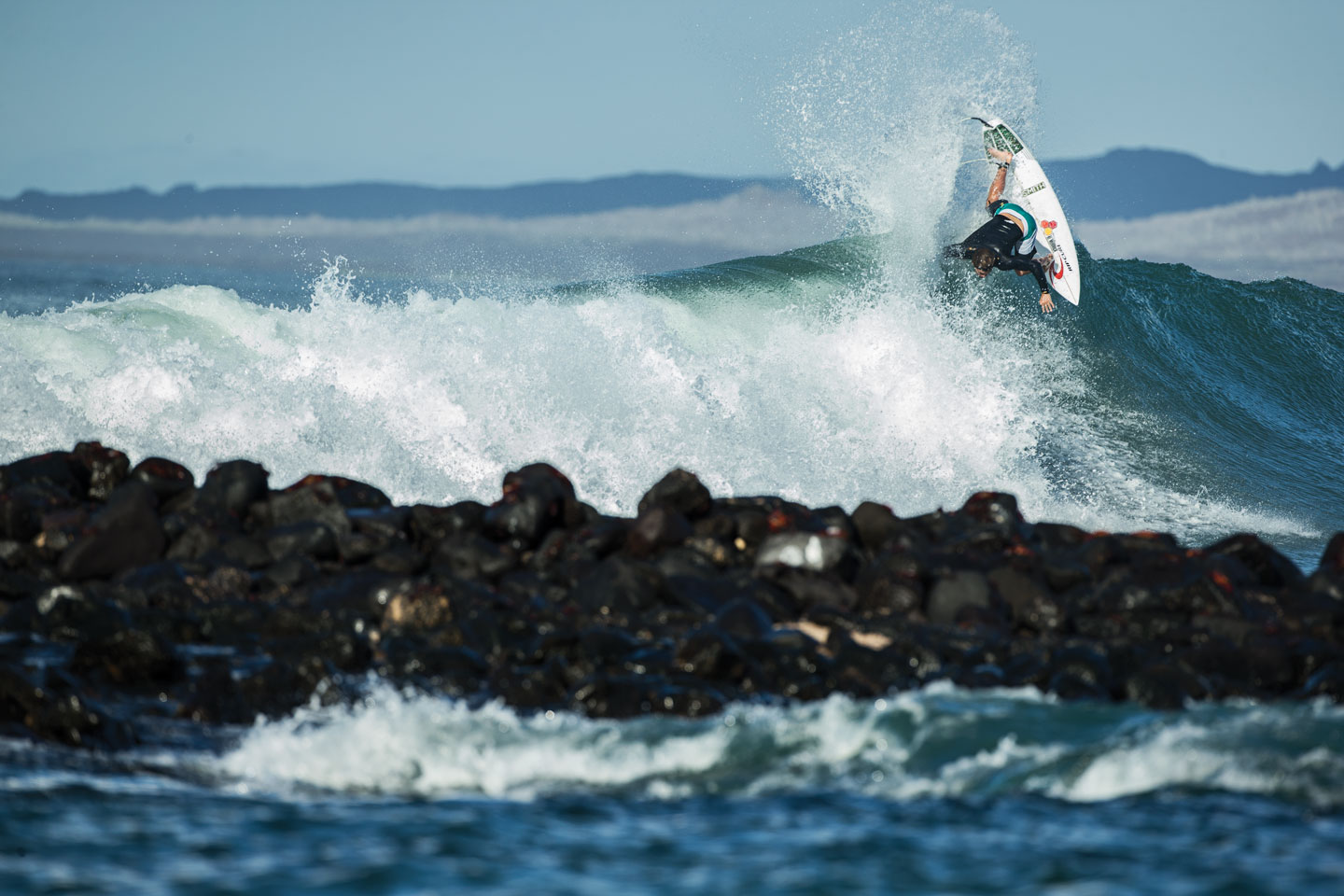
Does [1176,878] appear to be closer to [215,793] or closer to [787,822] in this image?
[787,822]

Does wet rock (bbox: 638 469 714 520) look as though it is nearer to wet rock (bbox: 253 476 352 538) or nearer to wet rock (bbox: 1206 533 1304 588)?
wet rock (bbox: 253 476 352 538)

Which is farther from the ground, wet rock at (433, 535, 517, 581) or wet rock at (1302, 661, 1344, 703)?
wet rock at (433, 535, 517, 581)

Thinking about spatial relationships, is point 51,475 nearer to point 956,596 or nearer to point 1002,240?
point 956,596

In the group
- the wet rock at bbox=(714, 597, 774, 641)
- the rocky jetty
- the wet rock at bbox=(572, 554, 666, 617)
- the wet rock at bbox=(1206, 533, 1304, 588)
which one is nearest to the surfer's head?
the rocky jetty

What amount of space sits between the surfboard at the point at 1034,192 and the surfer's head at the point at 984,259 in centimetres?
92

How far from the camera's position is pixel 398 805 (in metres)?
4.68

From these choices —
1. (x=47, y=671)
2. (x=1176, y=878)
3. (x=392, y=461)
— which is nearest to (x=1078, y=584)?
(x=1176, y=878)

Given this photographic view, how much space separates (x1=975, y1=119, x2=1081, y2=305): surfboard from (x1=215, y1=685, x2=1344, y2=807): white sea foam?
12.1 metres

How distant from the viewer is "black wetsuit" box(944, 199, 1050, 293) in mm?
16281

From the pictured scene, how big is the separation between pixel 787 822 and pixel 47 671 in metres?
3.29

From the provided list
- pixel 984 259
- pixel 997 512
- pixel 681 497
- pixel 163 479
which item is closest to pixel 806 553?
pixel 681 497

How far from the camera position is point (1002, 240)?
16297 mm

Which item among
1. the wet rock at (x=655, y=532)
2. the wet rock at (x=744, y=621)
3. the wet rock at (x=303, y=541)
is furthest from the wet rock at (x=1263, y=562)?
the wet rock at (x=303, y=541)

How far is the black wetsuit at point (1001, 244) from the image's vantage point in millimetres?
16281
